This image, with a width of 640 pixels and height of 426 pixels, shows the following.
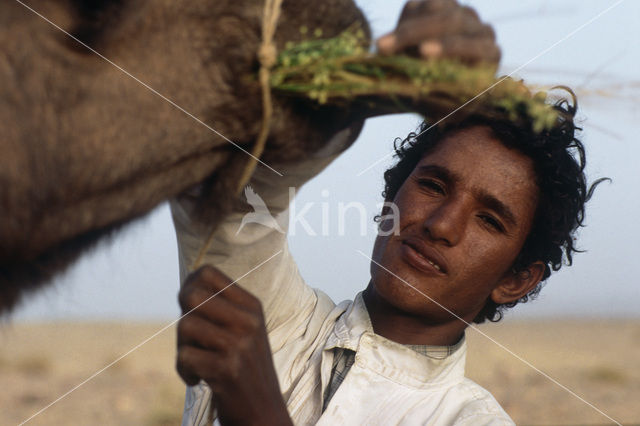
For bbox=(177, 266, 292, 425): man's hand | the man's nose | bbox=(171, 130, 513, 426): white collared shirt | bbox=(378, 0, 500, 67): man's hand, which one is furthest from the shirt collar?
bbox=(378, 0, 500, 67): man's hand

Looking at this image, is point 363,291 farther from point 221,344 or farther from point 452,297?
point 221,344

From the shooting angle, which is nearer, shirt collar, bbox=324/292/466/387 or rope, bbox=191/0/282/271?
rope, bbox=191/0/282/271

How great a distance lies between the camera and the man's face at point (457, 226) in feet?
8.94

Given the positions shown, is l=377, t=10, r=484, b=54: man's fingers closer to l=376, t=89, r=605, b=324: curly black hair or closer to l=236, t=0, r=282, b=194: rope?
l=236, t=0, r=282, b=194: rope

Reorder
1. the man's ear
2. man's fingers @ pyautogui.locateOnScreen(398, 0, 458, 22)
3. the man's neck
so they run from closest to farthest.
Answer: man's fingers @ pyautogui.locateOnScreen(398, 0, 458, 22), the man's neck, the man's ear

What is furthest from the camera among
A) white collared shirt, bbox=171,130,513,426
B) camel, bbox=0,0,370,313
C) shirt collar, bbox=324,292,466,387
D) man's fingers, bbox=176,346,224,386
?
shirt collar, bbox=324,292,466,387

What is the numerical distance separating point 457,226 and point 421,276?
239mm

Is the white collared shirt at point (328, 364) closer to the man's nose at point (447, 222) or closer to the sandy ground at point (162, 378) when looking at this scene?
the man's nose at point (447, 222)

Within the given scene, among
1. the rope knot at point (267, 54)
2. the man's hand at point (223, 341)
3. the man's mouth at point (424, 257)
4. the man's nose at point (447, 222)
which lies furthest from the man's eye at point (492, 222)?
the rope knot at point (267, 54)

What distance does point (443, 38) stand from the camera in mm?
1487

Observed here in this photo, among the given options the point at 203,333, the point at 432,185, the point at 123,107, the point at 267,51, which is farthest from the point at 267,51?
the point at 432,185

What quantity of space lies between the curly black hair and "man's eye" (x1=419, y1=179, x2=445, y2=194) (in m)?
0.21

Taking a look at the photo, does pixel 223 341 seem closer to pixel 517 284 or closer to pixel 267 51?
pixel 267 51

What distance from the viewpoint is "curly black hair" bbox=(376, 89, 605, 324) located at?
2.89m
